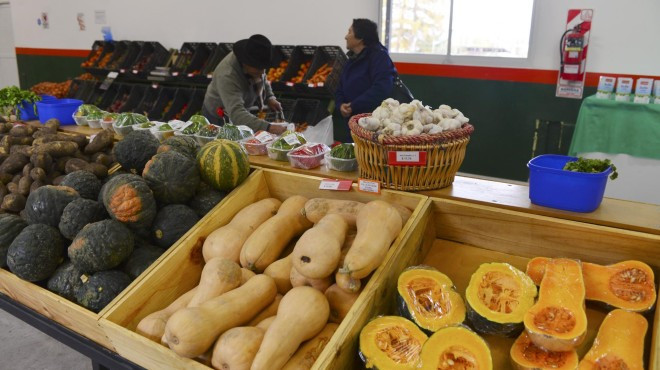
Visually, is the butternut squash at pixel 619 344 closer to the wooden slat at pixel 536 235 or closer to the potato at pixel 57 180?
the wooden slat at pixel 536 235

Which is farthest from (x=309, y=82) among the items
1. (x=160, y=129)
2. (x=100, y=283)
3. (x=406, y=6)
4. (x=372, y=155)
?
(x=100, y=283)

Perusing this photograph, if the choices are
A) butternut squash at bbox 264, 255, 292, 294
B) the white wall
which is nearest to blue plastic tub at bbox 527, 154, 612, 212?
butternut squash at bbox 264, 255, 292, 294

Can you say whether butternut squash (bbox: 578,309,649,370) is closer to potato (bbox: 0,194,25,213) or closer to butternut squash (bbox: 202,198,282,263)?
butternut squash (bbox: 202,198,282,263)

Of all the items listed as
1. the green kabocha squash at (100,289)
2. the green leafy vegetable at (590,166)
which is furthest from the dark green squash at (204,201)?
the green leafy vegetable at (590,166)

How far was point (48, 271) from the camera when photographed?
1643mm

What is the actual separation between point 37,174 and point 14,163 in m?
0.26

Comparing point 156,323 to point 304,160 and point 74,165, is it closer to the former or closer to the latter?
point 304,160

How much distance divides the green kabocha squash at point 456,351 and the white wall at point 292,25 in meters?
4.11

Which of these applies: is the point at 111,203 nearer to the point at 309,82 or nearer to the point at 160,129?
the point at 160,129

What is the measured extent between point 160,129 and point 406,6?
355 cm

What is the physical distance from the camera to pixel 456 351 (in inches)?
44.6

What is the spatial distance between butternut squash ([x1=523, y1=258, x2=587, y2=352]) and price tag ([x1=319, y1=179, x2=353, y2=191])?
0.79 meters

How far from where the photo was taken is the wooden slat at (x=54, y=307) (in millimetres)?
1457

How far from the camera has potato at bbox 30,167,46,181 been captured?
6.57 ft
